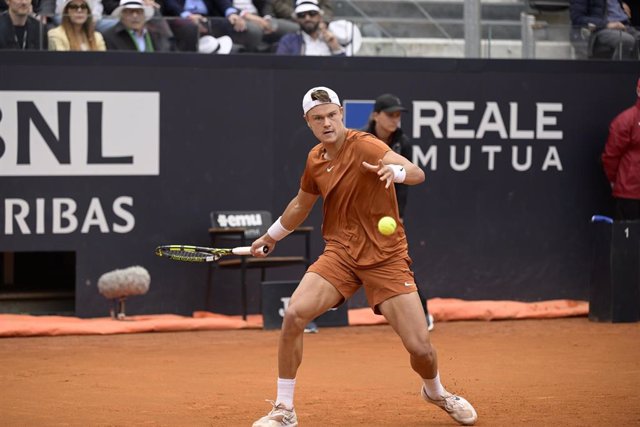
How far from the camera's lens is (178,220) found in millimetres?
12086

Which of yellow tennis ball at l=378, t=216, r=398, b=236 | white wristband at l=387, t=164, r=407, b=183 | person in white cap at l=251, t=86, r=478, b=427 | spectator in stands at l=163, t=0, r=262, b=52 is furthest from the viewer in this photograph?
spectator in stands at l=163, t=0, r=262, b=52

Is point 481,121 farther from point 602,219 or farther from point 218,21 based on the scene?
point 218,21

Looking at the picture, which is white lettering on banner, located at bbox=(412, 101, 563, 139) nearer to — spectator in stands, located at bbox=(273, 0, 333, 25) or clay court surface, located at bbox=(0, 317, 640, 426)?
spectator in stands, located at bbox=(273, 0, 333, 25)

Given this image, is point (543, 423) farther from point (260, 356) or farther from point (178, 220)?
point (178, 220)

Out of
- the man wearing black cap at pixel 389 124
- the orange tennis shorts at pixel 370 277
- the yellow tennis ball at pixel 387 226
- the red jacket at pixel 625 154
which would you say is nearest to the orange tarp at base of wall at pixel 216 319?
the red jacket at pixel 625 154

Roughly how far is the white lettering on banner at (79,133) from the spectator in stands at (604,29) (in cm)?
499

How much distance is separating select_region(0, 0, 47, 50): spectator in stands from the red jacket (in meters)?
6.07

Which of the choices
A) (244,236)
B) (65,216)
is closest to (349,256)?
(244,236)

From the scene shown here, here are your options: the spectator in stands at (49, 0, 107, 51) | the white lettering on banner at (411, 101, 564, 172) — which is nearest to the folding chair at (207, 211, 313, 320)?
the white lettering on banner at (411, 101, 564, 172)

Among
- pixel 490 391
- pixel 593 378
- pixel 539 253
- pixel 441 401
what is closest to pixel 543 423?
pixel 441 401

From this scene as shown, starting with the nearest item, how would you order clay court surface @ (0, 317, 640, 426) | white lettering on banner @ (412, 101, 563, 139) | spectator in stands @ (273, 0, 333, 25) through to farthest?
clay court surface @ (0, 317, 640, 426)
white lettering on banner @ (412, 101, 563, 139)
spectator in stands @ (273, 0, 333, 25)

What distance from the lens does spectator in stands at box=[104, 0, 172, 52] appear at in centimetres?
1188

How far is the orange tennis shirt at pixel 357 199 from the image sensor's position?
6.83 m

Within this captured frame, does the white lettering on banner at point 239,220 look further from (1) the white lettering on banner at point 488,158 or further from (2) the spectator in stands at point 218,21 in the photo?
(1) the white lettering on banner at point 488,158
